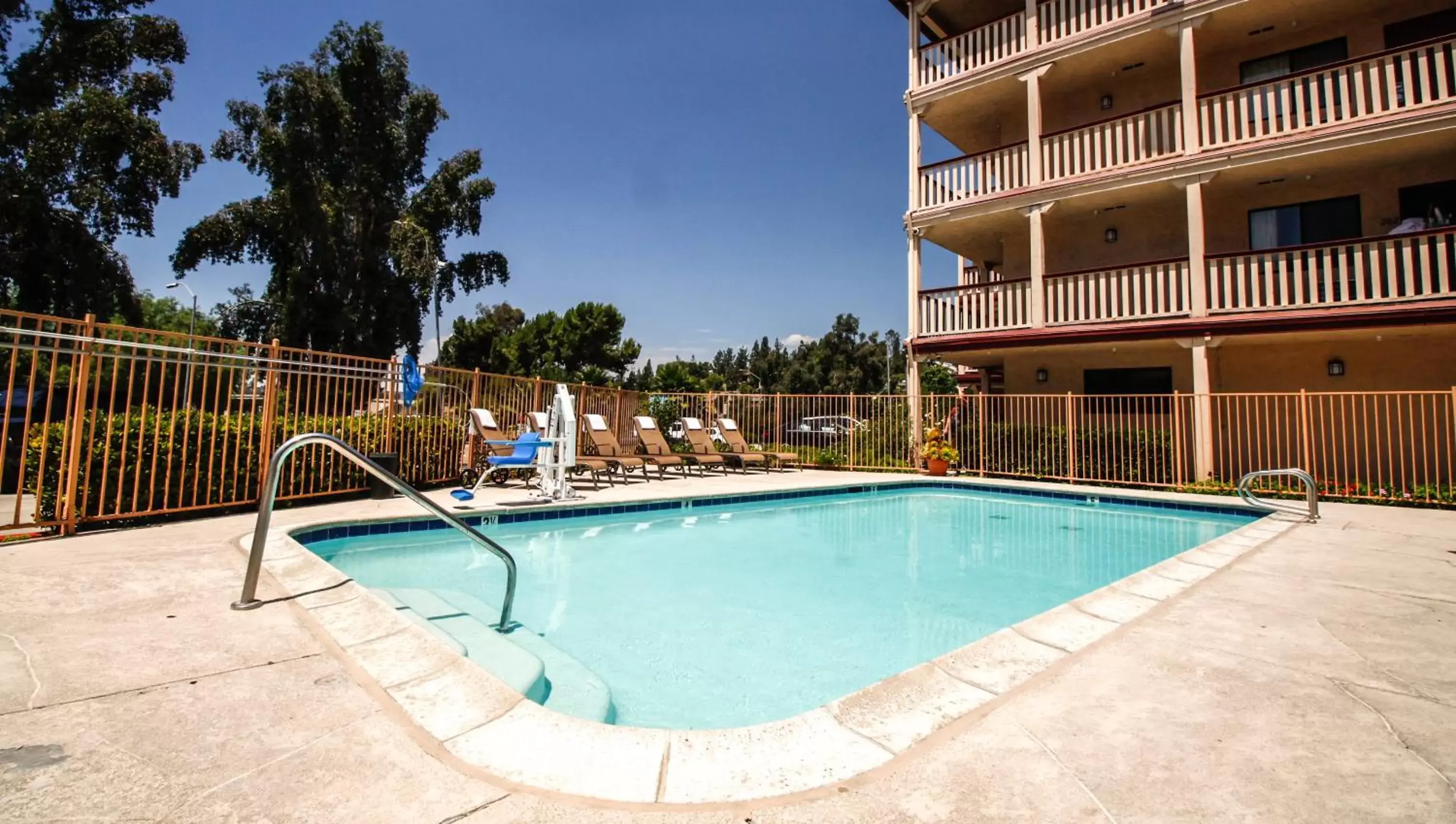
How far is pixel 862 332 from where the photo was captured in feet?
222

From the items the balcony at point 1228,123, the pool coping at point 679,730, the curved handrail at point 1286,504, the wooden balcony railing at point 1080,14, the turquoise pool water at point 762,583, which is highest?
the wooden balcony railing at point 1080,14

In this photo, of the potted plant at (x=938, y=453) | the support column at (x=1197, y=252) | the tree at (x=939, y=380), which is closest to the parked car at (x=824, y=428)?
the potted plant at (x=938, y=453)

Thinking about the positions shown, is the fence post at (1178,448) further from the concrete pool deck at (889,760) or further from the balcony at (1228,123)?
the concrete pool deck at (889,760)

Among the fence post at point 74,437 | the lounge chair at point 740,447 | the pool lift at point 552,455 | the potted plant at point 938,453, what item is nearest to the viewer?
the fence post at point 74,437

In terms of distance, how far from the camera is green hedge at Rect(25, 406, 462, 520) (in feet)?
17.5

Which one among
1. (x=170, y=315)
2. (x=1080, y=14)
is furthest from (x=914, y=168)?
(x=170, y=315)

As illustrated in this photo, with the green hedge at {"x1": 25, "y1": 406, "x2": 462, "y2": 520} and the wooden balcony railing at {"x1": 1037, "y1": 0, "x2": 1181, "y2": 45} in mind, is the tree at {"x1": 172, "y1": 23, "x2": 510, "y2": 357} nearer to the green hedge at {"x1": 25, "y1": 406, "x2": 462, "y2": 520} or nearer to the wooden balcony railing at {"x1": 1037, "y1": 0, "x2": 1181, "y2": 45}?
the green hedge at {"x1": 25, "y1": 406, "x2": 462, "y2": 520}

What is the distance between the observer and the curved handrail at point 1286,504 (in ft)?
22.4

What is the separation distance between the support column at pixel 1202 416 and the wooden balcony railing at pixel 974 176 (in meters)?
5.03

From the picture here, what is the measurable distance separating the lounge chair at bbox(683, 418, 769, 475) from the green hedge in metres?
6.40

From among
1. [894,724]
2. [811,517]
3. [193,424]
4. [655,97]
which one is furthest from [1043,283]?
[193,424]

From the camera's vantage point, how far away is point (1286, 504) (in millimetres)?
8484

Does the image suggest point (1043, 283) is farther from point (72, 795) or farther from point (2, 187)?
point (2, 187)

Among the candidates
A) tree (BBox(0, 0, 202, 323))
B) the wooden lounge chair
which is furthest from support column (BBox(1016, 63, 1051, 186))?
tree (BBox(0, 0, 202, 323))
